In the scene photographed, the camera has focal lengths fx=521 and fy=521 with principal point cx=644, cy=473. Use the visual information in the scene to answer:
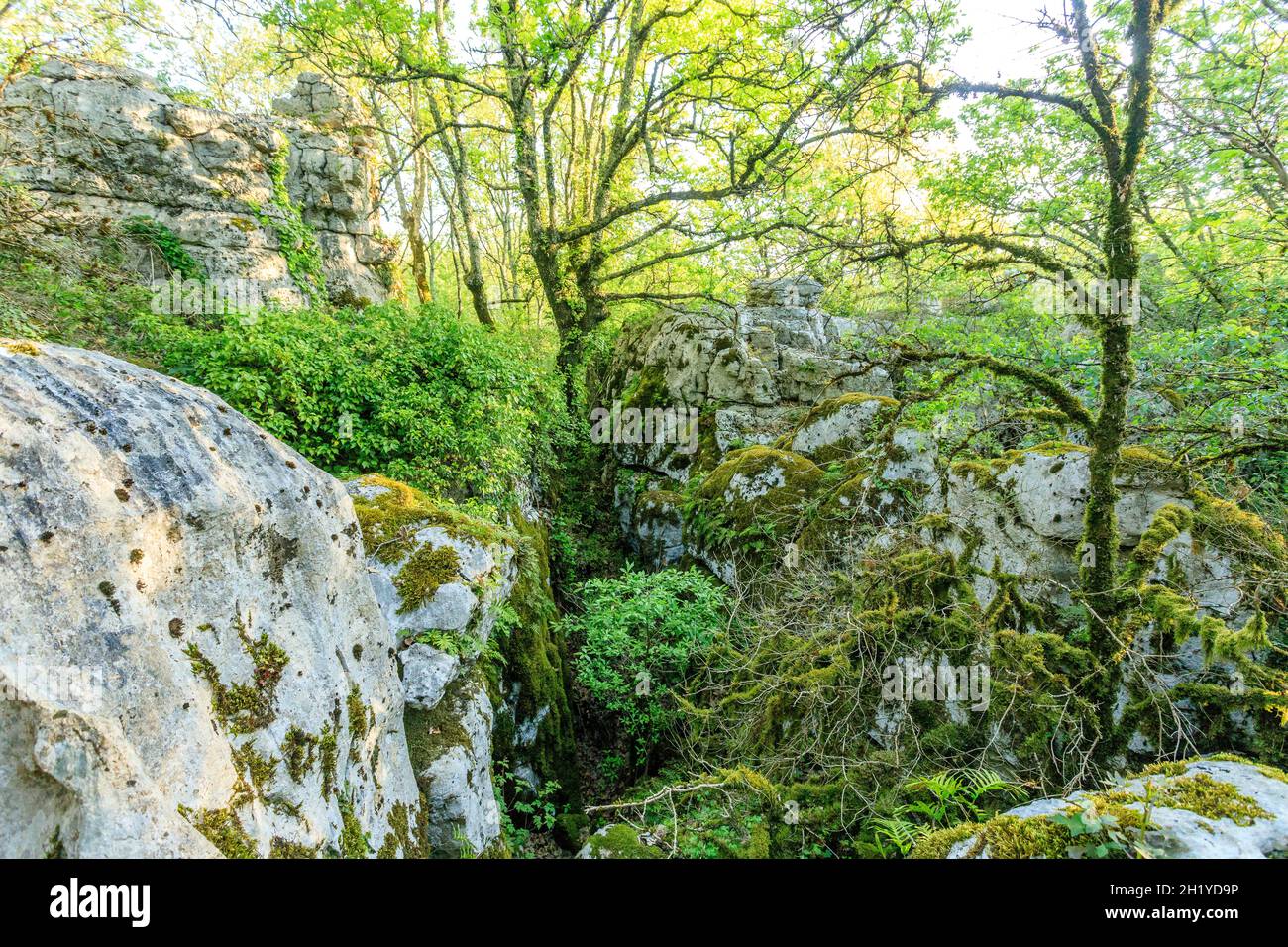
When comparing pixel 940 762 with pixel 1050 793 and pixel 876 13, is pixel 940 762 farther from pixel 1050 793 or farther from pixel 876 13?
pixel 876 13

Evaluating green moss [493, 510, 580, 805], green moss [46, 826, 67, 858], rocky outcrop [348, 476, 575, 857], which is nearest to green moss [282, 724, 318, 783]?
green moss [46, 826, 67, 858]

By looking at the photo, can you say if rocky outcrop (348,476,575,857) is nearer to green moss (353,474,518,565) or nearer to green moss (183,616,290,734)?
green moss (353,474,518,565)

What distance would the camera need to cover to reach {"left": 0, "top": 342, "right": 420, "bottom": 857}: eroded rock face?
1794 mm

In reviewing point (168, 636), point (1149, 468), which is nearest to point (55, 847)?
point (168, 636)

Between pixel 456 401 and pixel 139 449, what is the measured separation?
5.45m

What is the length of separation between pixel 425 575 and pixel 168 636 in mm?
2666

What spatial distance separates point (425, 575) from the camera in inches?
199

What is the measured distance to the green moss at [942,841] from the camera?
2.59 meters

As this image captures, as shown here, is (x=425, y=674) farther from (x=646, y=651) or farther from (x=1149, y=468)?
(x=1149, y=468)

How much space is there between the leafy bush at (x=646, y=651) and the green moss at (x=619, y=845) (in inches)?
106

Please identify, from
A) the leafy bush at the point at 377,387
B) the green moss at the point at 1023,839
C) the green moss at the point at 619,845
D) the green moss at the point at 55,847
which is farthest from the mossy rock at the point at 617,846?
the leafy bush at the point at 377,387

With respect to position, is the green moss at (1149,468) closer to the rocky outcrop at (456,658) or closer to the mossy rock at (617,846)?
the mossy rock at (617,846)
